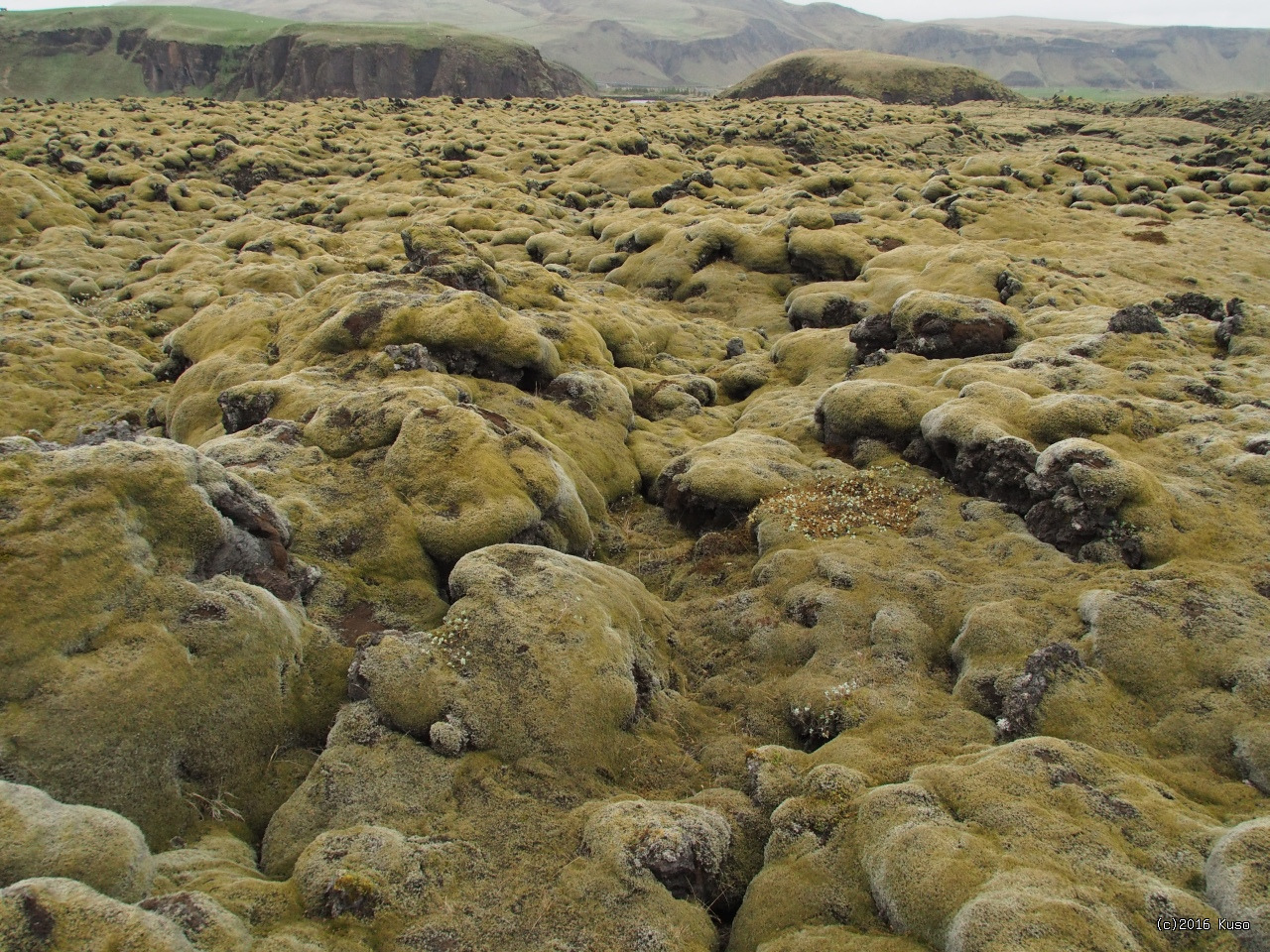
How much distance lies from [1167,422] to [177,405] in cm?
2824

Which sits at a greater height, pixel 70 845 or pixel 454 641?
pixel 70 845

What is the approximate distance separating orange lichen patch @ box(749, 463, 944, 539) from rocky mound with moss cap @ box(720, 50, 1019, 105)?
146 m

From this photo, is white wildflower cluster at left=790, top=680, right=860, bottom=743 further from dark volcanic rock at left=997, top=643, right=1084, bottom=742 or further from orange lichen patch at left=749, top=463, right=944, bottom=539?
orange lichen patch at left=749, top=463, right=944, bottom=539

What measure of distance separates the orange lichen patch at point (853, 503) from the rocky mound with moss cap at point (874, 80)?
479ft

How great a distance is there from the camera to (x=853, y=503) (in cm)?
1833

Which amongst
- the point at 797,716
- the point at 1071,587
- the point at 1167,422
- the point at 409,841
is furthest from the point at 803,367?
the point at 409,841

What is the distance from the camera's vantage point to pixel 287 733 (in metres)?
10.5

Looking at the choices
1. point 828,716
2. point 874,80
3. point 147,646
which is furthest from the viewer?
point 874,80

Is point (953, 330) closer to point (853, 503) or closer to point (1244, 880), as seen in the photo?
point (853, 503)

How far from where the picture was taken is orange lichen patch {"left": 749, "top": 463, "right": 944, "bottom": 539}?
17.5 metres

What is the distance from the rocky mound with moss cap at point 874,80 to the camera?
476 ft

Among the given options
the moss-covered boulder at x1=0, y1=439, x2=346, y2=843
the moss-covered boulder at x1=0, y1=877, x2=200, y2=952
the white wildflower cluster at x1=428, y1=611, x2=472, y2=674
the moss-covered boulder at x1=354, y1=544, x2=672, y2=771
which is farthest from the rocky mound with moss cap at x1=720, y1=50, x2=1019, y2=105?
the moss-covered boulder at x1=0, y1=877, x2=200, y2=952

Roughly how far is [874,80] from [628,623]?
6483 inches

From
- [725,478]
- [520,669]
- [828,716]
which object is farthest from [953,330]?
[520,669]
